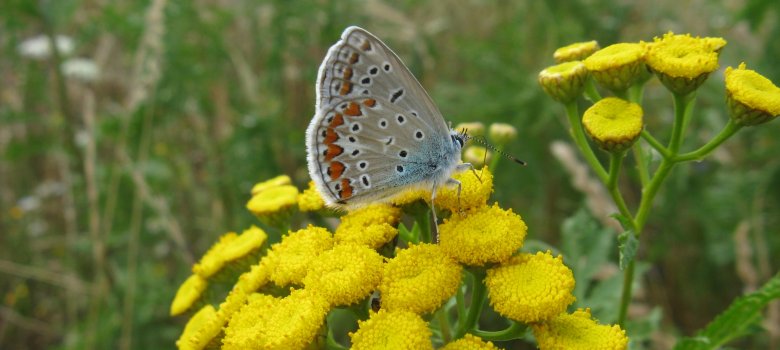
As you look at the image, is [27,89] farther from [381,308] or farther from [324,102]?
[381,308]

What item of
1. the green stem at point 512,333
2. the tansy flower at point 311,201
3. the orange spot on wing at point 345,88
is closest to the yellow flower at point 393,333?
the green stem at point 512,333

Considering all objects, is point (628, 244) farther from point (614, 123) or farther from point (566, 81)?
point (566, 81)

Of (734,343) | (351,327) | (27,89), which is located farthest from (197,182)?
(734,343)

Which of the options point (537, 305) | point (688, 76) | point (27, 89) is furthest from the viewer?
point (27, 89)

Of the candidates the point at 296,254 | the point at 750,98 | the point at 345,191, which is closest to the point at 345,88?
the point at 345,191

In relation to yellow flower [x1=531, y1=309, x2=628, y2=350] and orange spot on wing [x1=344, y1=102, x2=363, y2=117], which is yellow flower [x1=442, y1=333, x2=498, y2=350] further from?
orange spot on wing [x1=344, y1=102, x2=363, y2=117]
